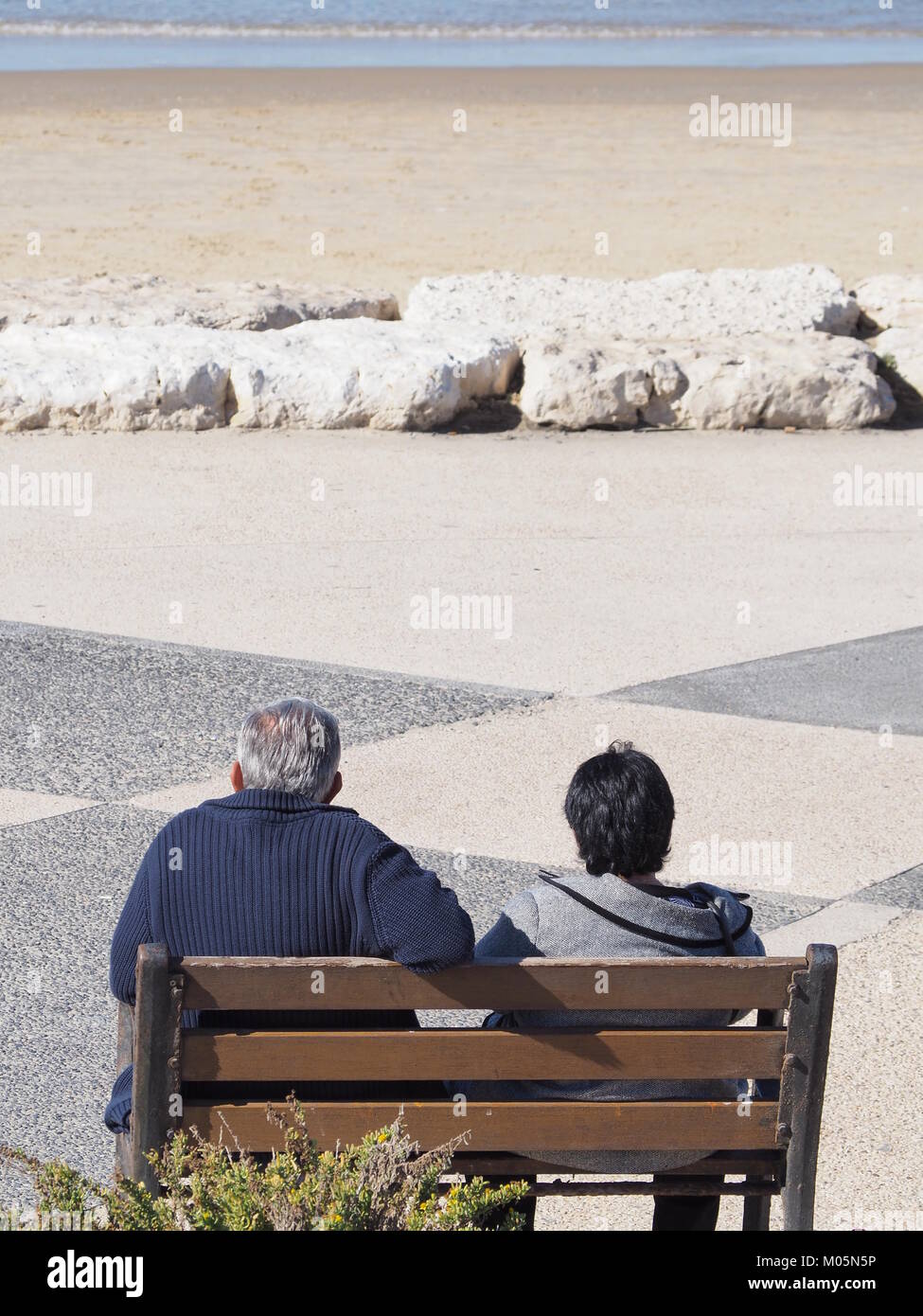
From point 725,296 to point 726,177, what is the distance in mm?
12181

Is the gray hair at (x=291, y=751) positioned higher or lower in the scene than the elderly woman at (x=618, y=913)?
higher

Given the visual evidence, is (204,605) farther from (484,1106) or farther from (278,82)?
(278,82)

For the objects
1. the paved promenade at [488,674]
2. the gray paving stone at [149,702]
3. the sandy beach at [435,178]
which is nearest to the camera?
the paved promenade at [488,674]

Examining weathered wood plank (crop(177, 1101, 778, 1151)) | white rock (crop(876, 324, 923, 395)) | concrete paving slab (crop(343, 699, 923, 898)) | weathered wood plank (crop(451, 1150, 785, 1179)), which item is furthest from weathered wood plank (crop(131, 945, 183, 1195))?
white rock (crop(876, 324, 923, 395))

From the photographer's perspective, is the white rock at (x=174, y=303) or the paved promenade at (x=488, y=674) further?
the white rock at (x=174, y=303)

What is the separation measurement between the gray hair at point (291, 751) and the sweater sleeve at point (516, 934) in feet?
1.43

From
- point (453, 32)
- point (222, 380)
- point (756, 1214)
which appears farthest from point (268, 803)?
point (453, 32)

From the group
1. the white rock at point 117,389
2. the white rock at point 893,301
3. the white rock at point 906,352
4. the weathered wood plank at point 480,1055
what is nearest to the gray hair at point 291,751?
the weathered wood plank at point 480,1055

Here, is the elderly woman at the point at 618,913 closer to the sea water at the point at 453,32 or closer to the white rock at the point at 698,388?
the white rock at the point at 698,388

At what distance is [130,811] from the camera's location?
6.42 m

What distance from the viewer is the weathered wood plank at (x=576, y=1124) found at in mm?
3215

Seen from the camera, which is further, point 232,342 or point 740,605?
point 232,342

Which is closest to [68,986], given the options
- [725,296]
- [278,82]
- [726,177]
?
[725,296]

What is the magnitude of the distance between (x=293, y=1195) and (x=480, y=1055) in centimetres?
58
